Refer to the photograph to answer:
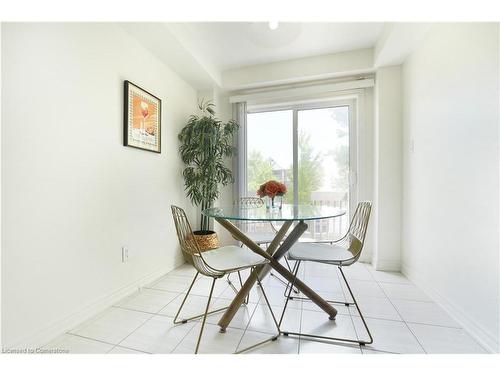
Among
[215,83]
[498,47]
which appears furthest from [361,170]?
[215,83]

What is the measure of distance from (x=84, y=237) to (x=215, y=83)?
92.6 inches

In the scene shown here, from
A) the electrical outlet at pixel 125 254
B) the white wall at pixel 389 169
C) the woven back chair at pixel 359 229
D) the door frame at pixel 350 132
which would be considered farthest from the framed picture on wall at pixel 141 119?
the white wall at pixel 389 169

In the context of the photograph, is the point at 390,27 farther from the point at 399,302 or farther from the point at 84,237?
the point at 84,237

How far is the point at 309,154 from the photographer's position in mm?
3148

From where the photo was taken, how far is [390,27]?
2080mm

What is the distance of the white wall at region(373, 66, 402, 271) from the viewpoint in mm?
2543

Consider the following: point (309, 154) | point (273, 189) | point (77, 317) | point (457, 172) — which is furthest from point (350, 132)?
point (77, 317)

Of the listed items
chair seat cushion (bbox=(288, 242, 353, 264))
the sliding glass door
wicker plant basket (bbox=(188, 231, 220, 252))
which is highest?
the sliding glass door

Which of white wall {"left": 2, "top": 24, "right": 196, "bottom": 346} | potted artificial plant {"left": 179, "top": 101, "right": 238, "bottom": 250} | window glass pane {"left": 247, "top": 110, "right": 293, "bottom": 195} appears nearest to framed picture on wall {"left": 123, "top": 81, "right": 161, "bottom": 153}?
white wall {"left": 2, "top": 24, "right": 196, "bottom": 346}

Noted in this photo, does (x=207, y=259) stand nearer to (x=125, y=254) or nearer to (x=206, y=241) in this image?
(x=125, y=254)

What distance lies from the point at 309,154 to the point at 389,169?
993 millimetres

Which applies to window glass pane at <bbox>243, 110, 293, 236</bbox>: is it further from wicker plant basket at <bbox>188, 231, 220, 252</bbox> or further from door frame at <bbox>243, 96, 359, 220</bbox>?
wicker plant basket at <bbox>188, 231, 220, 252</bbox>

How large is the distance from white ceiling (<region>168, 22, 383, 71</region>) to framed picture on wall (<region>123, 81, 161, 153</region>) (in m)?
0.66
